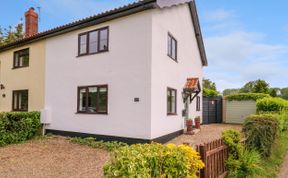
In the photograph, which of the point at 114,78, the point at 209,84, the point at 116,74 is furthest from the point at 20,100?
the point at 209,84

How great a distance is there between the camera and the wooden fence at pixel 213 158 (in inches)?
193

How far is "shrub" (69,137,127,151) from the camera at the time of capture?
937 centimetres

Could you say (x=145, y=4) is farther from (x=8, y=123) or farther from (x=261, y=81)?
(x=261, y=81)

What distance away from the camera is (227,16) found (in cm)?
1638

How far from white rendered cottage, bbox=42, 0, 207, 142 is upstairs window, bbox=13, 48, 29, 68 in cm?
241

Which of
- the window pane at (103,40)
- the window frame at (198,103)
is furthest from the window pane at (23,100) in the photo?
the window frame at (198,103)

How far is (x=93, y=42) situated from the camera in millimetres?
11258

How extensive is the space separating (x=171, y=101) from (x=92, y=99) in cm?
427

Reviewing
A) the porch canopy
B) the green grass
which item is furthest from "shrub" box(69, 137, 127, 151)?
the porch canopy

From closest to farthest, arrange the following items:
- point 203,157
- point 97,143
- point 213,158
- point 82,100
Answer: point 203,157 → point 213,158 → point 97,143 → point 82,100

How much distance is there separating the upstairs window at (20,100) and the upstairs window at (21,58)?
1.88 meters

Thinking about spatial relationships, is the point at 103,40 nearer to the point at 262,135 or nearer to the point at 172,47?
the point at 172,47

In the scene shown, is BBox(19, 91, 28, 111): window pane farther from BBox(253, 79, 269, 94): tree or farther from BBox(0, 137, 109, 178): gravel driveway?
BBox(253, 79, 269, 94): tree

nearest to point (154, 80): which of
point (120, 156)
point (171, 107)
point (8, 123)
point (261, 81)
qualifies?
point (171, 107)
